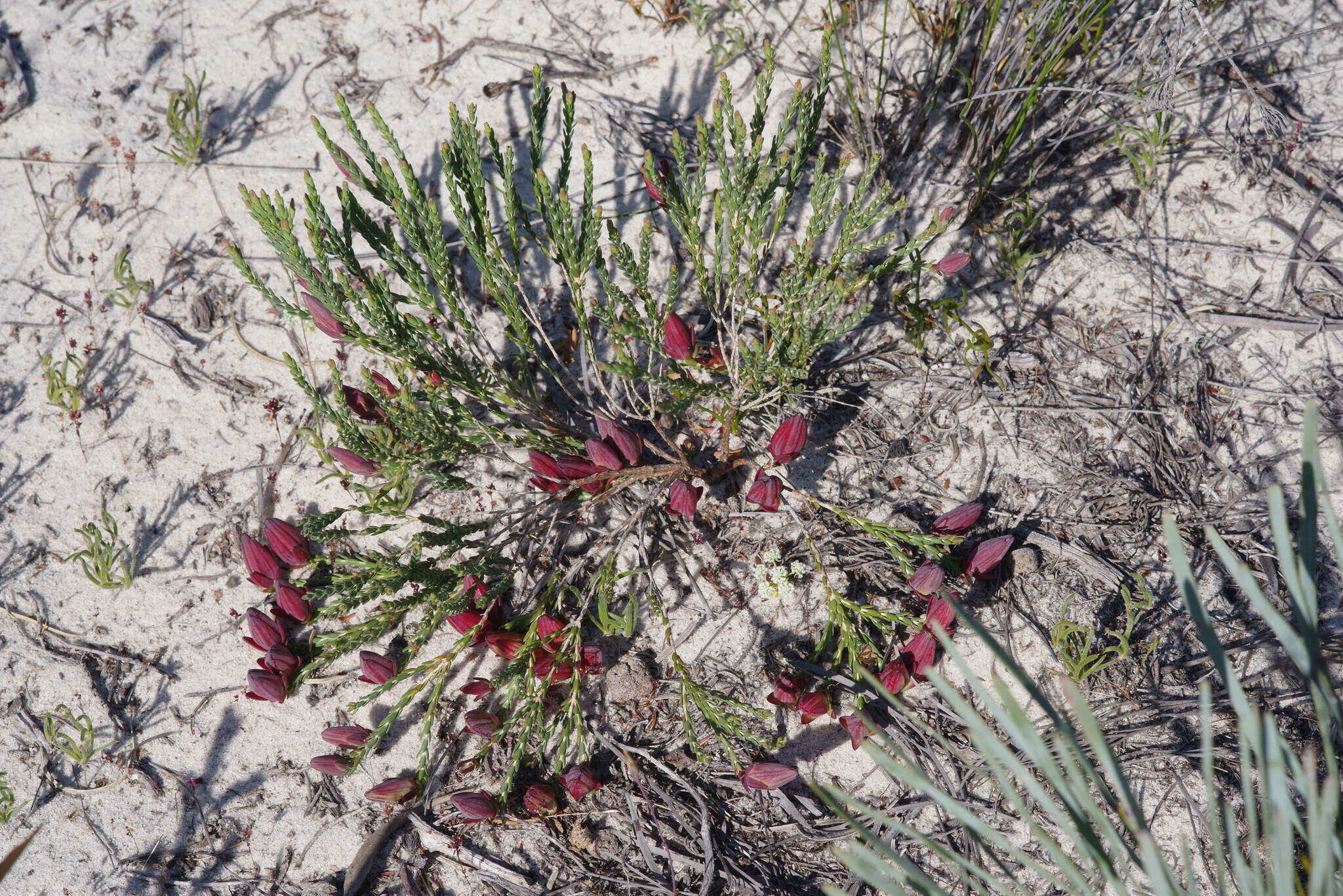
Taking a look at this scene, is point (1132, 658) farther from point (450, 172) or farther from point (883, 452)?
point (450, 172)

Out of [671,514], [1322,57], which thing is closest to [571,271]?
[671,514]

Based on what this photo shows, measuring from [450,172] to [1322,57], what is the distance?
323cm

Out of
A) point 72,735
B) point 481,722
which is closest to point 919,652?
point 481,722

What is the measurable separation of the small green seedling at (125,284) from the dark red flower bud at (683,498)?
7.41 feet

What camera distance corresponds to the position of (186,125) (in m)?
3.14

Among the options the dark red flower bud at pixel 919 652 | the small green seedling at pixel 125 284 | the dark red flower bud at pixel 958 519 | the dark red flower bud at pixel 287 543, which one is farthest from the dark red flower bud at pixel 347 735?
the dark red flower bud at pixel 958 519

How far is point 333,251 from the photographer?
210 centimetres

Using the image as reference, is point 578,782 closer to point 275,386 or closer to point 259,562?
point 259,562

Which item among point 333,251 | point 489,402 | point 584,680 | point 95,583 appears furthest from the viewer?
point 95,583

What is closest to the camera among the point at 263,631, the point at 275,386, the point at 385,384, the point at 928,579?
the point at 928,579

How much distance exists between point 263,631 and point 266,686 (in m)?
0.18

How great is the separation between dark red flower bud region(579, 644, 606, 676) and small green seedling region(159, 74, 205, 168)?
2.48 meters

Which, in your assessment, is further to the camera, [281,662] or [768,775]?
[281,662]

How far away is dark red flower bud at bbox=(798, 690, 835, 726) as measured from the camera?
2387mm
